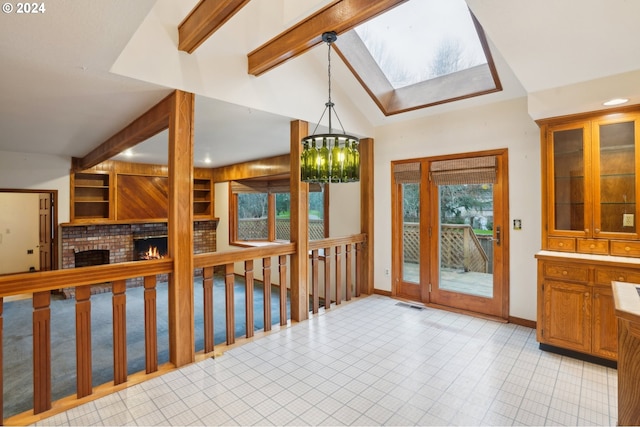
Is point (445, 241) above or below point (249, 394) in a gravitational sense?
above

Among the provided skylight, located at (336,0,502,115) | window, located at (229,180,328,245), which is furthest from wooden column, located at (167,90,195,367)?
window, located at (229,180,328,245)

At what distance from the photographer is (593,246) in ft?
9.17

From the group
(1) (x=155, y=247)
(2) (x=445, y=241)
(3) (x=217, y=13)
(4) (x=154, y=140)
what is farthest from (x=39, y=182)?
(2) (x=445, y=241)

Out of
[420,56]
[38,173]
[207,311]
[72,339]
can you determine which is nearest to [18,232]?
[38,173]

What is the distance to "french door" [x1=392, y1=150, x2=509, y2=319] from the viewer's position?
3688 millimetres

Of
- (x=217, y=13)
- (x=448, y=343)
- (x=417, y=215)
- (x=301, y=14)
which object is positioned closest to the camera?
(x=217, y=13)

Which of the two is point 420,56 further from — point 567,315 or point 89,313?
point 89,313

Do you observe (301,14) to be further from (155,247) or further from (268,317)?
(155,247)

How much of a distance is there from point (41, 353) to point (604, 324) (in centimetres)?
424

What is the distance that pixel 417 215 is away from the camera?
171 inches

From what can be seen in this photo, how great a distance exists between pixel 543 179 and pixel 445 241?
4.58 feet

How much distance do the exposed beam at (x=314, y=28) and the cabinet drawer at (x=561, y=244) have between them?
2.52 metres

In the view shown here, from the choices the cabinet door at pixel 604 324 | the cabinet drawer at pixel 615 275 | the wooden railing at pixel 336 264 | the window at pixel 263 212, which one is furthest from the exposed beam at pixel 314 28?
the window at pixel 263 212

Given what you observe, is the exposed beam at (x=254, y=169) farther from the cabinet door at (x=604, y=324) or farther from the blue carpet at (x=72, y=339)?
the cabinet door at (x=604, y=324)
